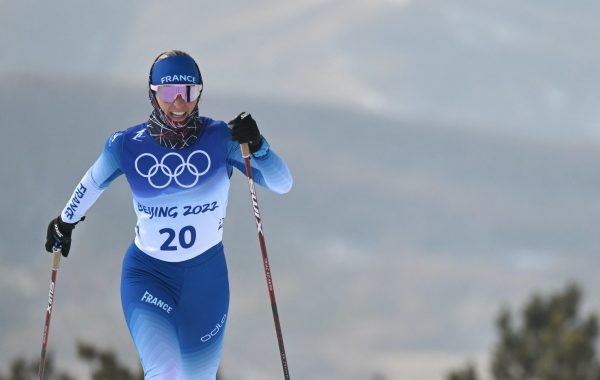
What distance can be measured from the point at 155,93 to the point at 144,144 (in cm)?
37

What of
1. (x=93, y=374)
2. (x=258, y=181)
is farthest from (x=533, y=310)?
(x=258, y=181)

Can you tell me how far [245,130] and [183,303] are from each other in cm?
134

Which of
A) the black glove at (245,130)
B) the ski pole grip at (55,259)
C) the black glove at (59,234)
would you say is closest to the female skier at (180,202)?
the black glove at (245,130)

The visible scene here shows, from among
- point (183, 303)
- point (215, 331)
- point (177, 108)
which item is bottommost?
point (215, 331)

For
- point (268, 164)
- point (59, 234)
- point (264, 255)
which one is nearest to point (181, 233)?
point (264, 255)

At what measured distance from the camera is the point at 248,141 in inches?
349

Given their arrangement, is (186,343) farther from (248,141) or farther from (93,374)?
(93,374)

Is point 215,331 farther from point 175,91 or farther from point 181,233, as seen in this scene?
point 175,91

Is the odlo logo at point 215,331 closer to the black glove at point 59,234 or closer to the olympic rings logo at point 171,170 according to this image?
the olympic rings logo at point 171,170

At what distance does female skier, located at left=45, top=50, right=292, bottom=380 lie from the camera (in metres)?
8.92

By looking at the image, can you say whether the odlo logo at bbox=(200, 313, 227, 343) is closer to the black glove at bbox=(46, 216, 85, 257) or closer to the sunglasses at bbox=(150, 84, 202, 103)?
the black glove at bbox=(46, 216, 85, 257)

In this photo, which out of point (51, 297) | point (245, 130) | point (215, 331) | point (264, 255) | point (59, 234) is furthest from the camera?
point (51, 297)

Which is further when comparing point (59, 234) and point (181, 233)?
point (59, 234)

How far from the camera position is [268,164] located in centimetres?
905
